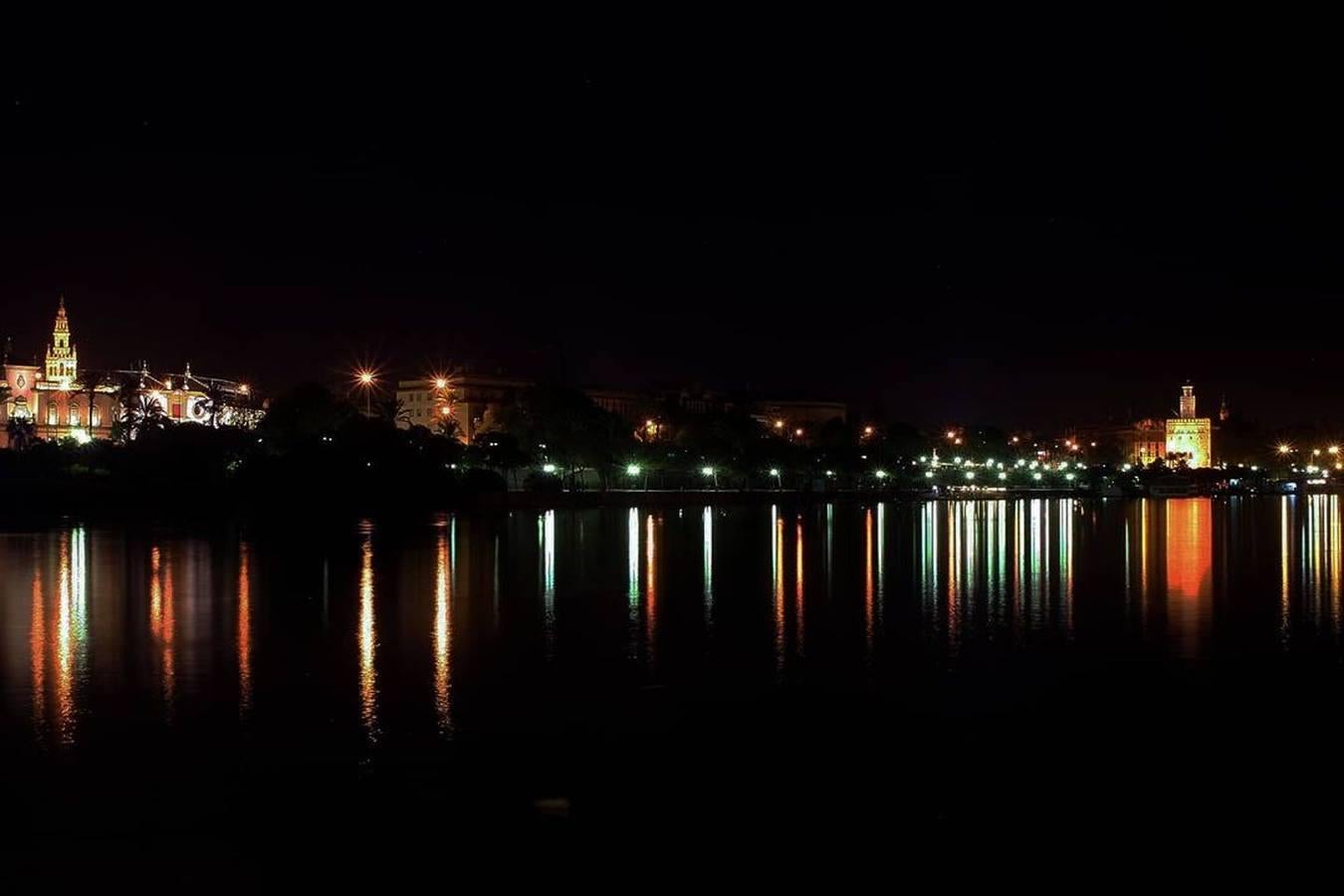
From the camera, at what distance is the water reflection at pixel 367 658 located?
1174 centimetres

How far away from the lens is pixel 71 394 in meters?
144

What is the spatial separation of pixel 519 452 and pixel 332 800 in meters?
81.0

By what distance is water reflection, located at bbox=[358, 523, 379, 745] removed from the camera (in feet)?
38.5

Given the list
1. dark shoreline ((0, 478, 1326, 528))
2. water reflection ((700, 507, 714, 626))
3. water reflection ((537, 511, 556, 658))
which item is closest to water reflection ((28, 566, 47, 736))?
water reflection ((537, 511, 556, 658))

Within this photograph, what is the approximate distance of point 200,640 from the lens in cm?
1659

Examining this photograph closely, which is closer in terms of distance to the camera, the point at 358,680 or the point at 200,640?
the point at 358,680

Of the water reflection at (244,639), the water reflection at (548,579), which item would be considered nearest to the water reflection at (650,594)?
the water reflection at (548,579)

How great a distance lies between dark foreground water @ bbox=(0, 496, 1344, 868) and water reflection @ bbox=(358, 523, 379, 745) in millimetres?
55

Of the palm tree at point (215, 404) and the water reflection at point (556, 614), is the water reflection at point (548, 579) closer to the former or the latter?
the water reflection at point (556, 614)

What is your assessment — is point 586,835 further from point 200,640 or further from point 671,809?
point 200,640

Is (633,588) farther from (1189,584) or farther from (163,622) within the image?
(1189,584)

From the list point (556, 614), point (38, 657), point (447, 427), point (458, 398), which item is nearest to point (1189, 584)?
point (556, 614)

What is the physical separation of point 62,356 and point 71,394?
14239 mm

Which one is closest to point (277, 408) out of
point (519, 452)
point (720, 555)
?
point (519, 452)
